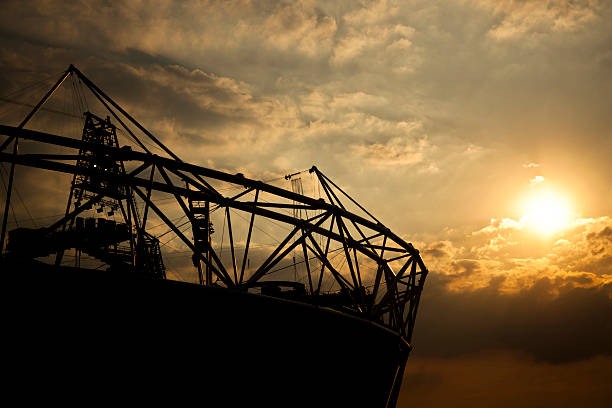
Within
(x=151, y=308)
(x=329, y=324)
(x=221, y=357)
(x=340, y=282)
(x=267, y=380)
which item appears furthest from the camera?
(x=340, y=282)

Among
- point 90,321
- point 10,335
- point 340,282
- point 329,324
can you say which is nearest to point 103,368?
point 90,321

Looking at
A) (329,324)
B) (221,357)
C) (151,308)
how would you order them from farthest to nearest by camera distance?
(329,324) → (221,357) → (151,308)

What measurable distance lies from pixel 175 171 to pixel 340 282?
9.14m

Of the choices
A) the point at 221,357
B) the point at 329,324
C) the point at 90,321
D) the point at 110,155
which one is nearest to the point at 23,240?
the point at 110,155

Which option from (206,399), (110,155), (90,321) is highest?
(110,155)

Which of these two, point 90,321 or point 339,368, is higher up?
point 90,321

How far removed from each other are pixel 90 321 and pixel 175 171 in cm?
613

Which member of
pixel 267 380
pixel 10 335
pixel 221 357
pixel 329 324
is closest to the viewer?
pixel 10 335

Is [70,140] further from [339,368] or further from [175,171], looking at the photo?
[339,368]

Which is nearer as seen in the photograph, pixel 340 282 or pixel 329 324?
pixel 329 324

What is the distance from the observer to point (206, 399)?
49.0 ft

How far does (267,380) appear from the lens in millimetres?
16656

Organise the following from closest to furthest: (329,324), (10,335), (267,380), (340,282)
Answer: (10,335)
(267,380)
(329,324)
(340,282)

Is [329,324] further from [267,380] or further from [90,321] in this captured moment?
[90,321]
